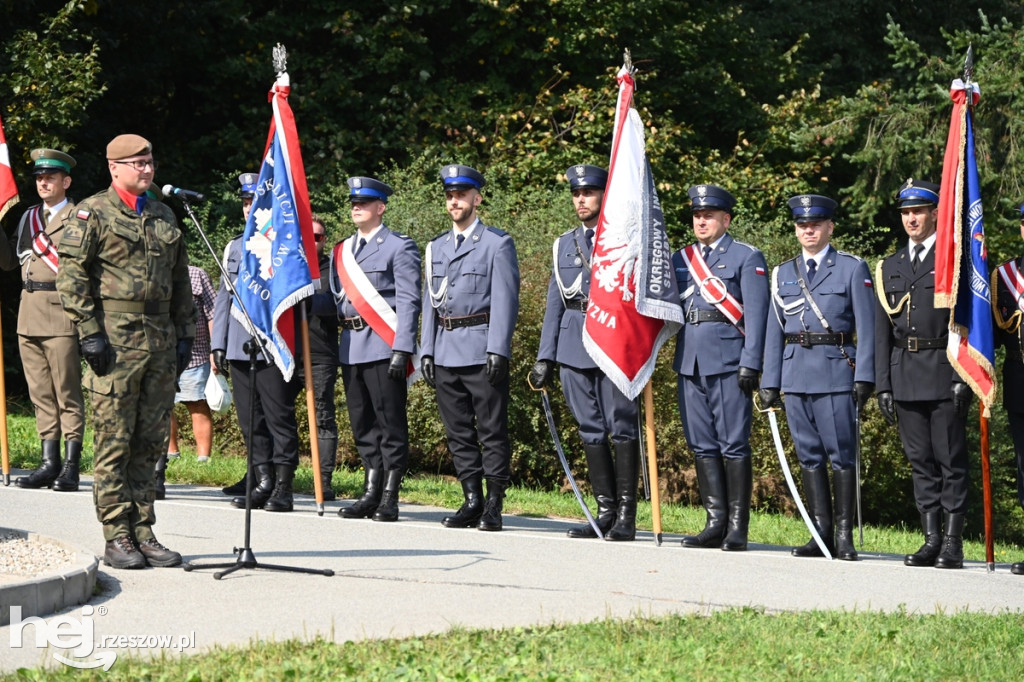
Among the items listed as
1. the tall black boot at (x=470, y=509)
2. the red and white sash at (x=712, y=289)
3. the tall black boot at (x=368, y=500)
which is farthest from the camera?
the tall black boot at (x=368, y=500)

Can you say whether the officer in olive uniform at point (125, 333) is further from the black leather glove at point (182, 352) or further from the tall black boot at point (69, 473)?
the tall black boot at point (69, 473)

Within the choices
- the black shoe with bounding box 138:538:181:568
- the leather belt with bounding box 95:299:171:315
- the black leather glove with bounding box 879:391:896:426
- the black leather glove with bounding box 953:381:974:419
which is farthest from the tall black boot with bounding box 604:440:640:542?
the leather belt with bounding box 95:299:171:315

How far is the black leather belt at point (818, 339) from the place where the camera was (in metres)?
8.98

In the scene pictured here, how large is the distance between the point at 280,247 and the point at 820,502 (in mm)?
3794

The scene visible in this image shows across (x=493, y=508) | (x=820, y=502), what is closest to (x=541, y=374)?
(x=493, y=508)

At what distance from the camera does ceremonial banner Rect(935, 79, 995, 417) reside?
8.60 metres

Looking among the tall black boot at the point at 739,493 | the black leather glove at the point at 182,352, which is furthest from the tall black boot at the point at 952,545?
Answer: the black leather glove at the point at 182,352

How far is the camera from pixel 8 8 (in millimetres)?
18312

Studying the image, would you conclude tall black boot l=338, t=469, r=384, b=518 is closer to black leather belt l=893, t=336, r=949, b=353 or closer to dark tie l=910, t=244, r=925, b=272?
black leather belt l=893, t=336, r=949, b=353

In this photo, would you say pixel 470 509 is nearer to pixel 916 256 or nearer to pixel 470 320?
pixel 470 320

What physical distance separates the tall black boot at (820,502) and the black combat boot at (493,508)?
1.87 meters

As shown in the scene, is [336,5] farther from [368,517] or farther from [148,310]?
[148,310]

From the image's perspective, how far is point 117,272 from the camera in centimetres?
765

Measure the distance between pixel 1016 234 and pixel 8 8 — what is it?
43.3 feet
